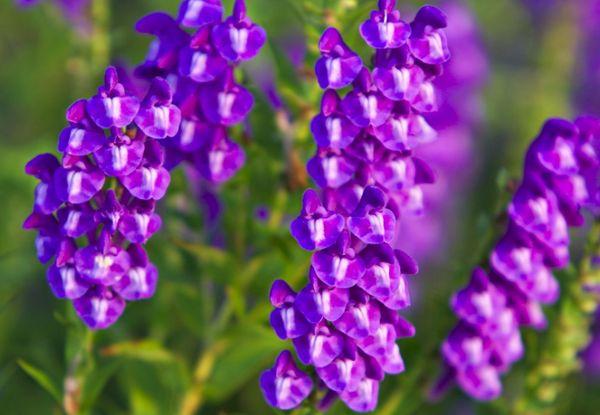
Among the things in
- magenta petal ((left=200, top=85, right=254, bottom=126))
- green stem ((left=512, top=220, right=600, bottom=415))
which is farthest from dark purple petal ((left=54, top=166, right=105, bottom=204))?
green stem ((left=512, top=220, right=600, bottom=415))

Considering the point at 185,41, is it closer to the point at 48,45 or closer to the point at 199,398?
the point at 199,398

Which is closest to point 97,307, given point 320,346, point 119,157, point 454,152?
point 119,157

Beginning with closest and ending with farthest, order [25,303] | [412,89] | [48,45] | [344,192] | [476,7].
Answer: [412,89]
[344,192]
[25,303]
[48,45]
[476,7]

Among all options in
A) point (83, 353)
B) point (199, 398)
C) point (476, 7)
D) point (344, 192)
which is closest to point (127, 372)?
point (199, 398)

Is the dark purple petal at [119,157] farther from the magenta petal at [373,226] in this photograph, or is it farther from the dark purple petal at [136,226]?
the magenta petal at [373,226]

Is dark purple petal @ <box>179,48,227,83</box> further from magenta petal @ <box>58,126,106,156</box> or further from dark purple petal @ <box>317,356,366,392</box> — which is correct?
dark purple petal @ <box>317,356,366,392</box>

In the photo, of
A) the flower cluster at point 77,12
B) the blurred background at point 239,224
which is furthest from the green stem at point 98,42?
the flower cluster at point 77,12
